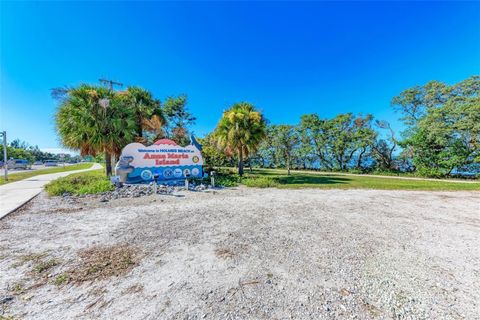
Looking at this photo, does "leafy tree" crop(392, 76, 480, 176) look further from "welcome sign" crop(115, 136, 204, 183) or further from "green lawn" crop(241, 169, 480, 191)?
"welcome sign" crop(115, 136, 204, 183)

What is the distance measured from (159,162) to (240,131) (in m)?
6.13

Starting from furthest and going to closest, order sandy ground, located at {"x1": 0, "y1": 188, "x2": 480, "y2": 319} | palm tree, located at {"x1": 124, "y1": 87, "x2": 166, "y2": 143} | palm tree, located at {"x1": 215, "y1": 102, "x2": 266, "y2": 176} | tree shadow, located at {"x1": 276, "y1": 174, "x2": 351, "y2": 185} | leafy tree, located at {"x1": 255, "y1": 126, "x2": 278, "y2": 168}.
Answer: leafy tree, located at {"x1": 255, "y1": 126, "x2": 278, "y2": 168} → palm tree, located at {"x1": 124, "y1": 87, "x2": 166, "y2": 143} → palm tree, located at {"x1": 215, "y1": 102, "x2": 266, "y2": 176} → tree shadow, located at {"x1": 276, "y1": 174, "x2": 351, "y2": 185} → sandy ground, located at {"x1": 0, "y1": 188, "x2": 480, "y2": 319}

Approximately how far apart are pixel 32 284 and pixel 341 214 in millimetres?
6994

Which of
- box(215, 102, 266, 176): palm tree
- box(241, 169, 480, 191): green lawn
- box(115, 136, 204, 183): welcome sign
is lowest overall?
box(241, 169, 480, 191): green lawn

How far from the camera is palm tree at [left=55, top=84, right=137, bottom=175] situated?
442 inches

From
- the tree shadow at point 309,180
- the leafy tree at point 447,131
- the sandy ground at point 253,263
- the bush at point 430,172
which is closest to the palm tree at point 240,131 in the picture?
the tree shadow at point 309,180

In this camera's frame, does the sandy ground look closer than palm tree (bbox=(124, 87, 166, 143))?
Yes

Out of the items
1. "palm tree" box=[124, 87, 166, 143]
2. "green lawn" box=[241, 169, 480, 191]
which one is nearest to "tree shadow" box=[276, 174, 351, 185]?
"green lawn" box=[241, 169, 480, 191]

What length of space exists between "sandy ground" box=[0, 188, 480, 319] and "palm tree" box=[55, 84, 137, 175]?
6.36 meters

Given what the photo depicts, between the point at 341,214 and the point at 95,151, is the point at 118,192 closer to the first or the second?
the point at 95,151

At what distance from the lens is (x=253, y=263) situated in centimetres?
314

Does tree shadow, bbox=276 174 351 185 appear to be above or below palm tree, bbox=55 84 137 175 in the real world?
below

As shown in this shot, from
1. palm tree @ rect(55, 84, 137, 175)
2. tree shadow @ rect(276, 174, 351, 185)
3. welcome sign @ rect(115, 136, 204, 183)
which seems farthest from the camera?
tree shadow @ rect(276, 174, 351, 185)

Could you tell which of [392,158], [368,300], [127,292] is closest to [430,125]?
[392,158]
